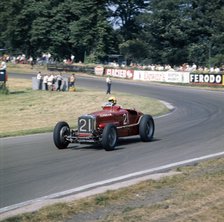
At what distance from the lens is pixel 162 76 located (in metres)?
56.8

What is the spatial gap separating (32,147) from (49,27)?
65.0 metres

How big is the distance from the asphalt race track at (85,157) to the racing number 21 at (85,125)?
0.52m

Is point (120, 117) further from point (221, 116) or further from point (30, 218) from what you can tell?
point (221, 116)

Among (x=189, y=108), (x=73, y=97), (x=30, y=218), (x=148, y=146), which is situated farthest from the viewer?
(x=73, y=97)

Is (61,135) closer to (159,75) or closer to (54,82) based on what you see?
(54,82)

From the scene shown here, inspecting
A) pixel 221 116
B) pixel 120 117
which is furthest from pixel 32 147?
pixel 221 116

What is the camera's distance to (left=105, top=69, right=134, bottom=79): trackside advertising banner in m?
61.2

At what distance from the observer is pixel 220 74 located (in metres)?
50.7

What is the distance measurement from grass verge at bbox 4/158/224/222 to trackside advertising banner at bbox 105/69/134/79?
51.1m

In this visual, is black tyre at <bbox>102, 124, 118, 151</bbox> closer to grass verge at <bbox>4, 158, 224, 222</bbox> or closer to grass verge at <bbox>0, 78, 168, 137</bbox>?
grass verge at <bbox>4, 158, 224, 222</bbox>

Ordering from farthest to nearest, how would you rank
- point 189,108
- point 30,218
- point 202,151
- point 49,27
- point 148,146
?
point 49,27, point 189,108, point 148,146, point 202,151, point 30,218

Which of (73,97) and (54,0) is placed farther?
(54,0)

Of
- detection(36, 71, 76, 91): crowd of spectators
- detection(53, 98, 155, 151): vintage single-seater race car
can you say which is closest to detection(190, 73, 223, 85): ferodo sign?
detection(36, 71, 76, 91): crowd of spectators

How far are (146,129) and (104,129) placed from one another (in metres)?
Answer: 2.22
